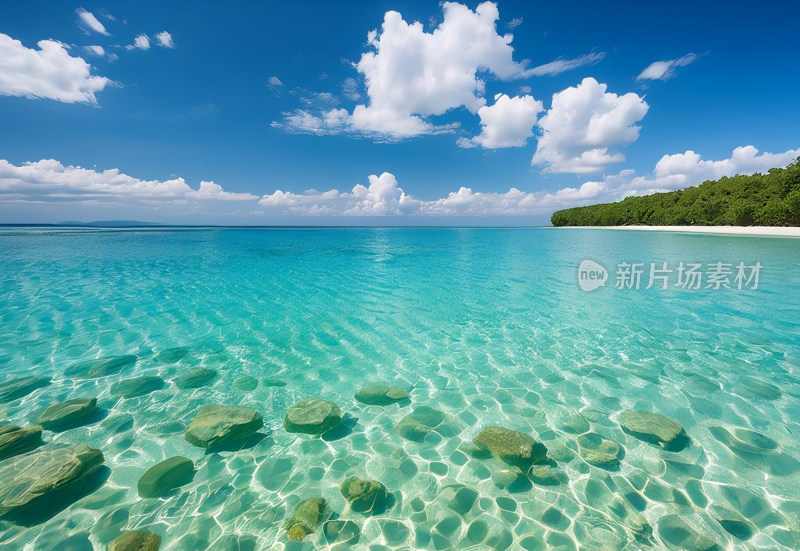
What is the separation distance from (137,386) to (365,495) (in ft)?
25.0

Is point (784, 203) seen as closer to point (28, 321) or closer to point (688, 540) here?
point (688, 540)

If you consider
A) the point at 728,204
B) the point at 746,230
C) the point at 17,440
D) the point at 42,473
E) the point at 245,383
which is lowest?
the point at 245,383

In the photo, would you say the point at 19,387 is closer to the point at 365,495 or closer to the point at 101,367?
the point at 101,367

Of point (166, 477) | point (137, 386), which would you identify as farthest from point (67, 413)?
point (166, 477)

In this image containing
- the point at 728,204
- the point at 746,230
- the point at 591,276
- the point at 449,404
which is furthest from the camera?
the point at 728,204

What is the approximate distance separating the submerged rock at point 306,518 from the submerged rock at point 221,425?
7.81 feet

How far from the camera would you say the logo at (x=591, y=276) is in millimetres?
21562

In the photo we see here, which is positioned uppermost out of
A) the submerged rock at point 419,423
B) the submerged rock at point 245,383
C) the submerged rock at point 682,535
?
the submerged rock at point 682,535

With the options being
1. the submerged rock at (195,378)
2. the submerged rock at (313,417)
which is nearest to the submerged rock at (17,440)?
the submerged rock at (195,378)

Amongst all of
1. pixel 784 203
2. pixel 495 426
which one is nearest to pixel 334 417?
pixel 495 426

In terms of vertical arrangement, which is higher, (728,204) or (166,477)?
(728,204)

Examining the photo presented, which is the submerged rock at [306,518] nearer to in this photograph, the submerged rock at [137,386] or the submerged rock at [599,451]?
the submerged rock at [599,451]

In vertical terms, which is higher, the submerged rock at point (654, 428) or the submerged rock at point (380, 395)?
the submerged rock at point (654, 428)

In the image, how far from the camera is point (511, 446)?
238 inches
